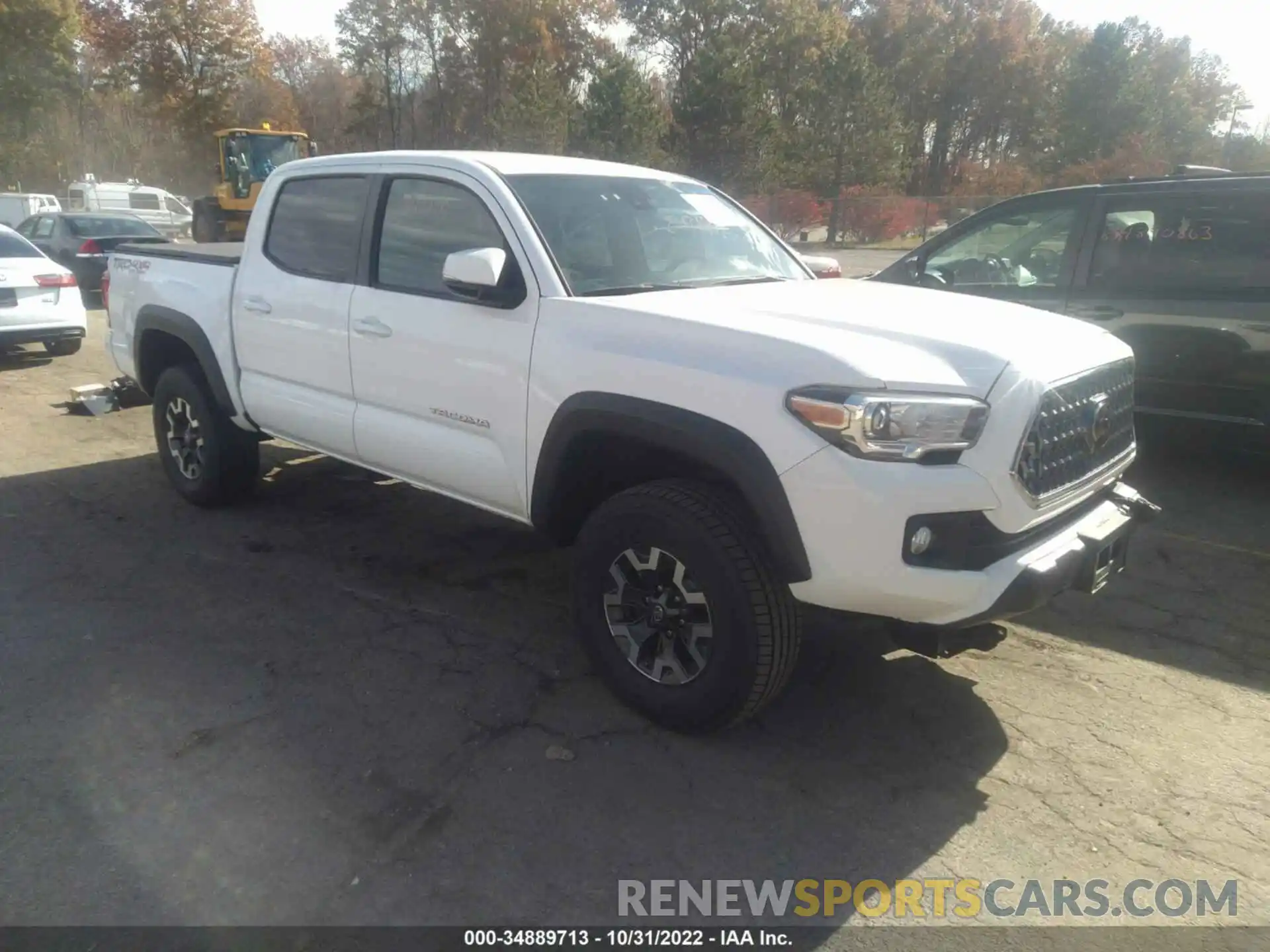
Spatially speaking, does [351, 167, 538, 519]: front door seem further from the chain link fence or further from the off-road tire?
the chain link fence

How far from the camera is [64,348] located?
11094 millimetres

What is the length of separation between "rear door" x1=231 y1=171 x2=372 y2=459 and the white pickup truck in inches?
0.7

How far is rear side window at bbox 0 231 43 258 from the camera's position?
33.3 feet

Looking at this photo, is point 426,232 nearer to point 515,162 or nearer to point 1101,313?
point 515,162

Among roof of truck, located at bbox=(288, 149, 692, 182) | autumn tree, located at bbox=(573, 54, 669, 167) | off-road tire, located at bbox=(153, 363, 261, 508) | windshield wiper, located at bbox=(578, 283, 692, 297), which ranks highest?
autumn tree, located at bbox=(573, 54, 669, 167)

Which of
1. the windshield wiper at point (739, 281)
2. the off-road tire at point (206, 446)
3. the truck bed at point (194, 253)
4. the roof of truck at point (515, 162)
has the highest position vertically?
the roof of truck at point (515, 162)

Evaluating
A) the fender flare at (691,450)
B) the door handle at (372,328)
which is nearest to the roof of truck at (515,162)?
the door handle at (372,328)

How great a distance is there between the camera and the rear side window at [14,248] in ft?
33.3

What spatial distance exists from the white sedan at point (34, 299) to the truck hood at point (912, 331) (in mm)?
8981

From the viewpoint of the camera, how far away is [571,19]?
52.6 metres

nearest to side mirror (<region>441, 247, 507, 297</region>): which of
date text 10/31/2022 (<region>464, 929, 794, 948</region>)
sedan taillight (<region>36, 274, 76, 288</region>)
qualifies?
date text 10/31/2022 (<region>464, 929, 794, 948</region>)

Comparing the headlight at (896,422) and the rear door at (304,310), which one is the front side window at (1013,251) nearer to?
the headlight at (896,422)

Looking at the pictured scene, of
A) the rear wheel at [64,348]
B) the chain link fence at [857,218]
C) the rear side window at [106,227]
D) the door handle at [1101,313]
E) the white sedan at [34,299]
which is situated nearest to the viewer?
the door handle at [1101,313]

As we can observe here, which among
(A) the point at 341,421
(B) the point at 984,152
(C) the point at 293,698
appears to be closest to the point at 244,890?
(C) the point at 293,698
